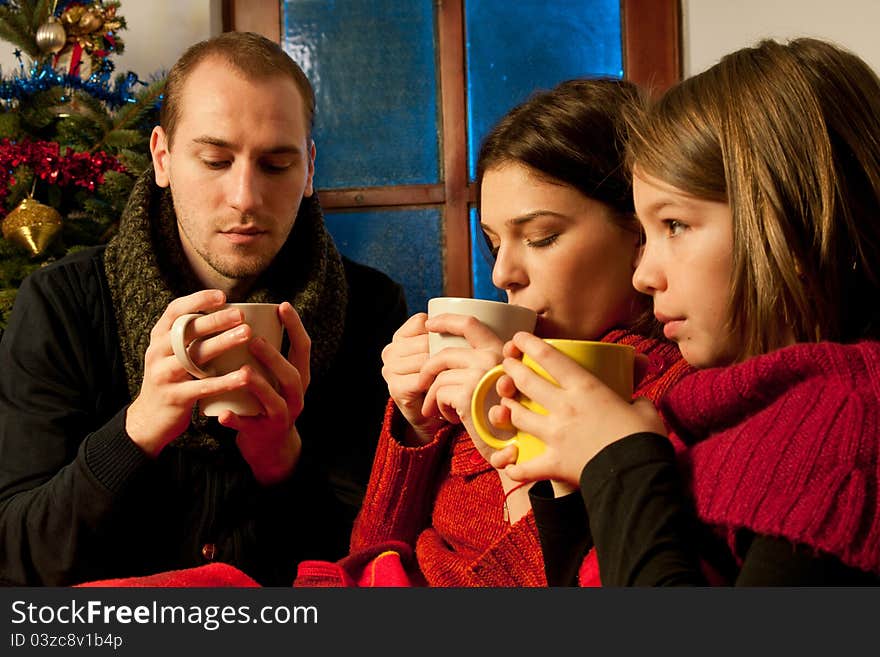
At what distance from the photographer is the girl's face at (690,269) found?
0.80 meters

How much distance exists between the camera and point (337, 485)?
131cm

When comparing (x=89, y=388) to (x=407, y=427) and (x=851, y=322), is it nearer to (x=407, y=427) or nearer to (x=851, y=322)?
(x=407, y=427)

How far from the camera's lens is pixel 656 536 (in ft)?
2.12

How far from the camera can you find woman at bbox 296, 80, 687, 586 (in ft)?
3.34

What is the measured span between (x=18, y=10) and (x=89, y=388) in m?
1.31

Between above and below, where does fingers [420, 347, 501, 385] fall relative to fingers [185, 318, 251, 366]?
below

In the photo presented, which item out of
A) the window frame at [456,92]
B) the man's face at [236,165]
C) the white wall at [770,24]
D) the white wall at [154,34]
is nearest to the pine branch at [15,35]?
the white wall at [154,34]

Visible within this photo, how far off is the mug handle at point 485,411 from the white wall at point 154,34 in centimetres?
217

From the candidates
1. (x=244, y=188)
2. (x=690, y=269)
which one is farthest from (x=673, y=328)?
(x=244, y=188)

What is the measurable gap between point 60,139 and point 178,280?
866 mm

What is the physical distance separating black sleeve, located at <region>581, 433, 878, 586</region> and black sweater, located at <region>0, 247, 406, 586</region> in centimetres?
67

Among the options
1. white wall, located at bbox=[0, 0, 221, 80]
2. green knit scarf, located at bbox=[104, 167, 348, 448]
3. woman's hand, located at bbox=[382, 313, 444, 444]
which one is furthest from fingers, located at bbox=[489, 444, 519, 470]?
white wall, located at bbox=[0, 0, 221, 80]

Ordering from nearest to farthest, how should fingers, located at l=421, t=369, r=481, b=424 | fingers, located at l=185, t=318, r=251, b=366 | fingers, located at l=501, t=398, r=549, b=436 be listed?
fingers, located at l=501, t=398, r=549, b=436 → fingers, located at l=421, t=369, r=481, b=424 → fingers, located at l=185, t=318, r=251, b=366

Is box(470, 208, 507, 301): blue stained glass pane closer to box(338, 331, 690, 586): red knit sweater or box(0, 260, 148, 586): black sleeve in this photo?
box(0, 260, 148, 586): black sleeve
